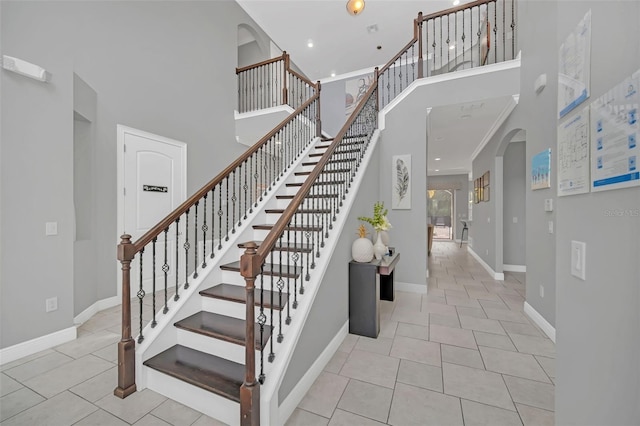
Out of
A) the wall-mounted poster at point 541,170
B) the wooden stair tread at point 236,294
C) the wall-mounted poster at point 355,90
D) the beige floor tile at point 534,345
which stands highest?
the wall-mounted poster at point 355,90

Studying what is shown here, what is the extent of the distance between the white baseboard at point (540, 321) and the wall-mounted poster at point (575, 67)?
262 centimetres

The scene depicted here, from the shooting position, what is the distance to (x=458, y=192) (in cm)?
1181

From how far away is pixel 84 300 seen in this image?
317 centimetres

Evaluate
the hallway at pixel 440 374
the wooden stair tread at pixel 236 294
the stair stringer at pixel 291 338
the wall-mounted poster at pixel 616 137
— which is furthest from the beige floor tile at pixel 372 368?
the wall-mounted poster at pixel 616 137

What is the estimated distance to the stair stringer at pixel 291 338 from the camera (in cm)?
153

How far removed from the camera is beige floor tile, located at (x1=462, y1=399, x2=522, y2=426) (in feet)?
5.35

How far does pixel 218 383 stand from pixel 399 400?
3.96ft

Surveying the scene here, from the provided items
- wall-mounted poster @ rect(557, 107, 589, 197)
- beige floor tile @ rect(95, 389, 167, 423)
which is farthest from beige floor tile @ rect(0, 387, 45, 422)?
wall-mounted poster @ rect(557, 107, 589, 197)

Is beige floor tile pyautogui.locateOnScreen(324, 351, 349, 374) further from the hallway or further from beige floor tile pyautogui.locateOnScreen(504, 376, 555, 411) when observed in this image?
beige floor tile pyautogui.locateOnScreen(504, 376, 555, 411)

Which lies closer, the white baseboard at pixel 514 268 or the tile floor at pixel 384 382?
the tile floor at pixel 384 382

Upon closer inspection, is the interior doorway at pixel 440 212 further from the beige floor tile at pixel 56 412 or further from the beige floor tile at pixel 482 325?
the beige floor tile at pixel 56 412

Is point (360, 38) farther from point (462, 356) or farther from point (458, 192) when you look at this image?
point (458, 192)

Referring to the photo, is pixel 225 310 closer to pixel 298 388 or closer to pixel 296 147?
pixel 298 388

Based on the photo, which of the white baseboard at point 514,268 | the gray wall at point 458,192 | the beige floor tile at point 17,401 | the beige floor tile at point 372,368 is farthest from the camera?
the gray wall at point 458,192
